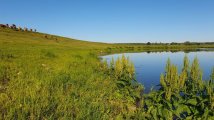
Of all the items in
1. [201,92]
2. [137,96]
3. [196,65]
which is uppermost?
[196,65]

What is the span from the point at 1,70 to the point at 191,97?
11177mm

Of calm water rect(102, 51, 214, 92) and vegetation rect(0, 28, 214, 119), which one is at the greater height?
vegetation rect(0, 28, 214, 119)

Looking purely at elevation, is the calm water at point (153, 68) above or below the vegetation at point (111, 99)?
below

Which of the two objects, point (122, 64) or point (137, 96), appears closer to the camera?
point (137, 96)

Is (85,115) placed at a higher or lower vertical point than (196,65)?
lower

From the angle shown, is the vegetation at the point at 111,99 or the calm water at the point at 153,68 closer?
the vegetation at the point at 111,99

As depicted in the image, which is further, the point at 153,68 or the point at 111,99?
the point at 153,68

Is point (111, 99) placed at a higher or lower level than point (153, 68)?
higher

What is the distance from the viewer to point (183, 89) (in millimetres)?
11688

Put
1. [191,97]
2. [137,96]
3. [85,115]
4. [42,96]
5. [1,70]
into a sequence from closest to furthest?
[85,115], [42,96], [191,97], [137,96], [1,70]

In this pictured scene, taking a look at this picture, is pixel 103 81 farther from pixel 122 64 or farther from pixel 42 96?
pixel 42 96

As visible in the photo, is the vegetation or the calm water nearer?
the vegetation

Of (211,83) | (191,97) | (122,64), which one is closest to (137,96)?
(122,64)

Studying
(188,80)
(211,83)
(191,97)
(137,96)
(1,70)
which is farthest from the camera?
(1,70)
